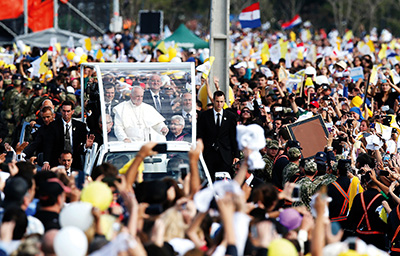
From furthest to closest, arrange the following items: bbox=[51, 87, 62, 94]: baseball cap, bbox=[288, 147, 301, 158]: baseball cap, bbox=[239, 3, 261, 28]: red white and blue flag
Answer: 1. bbox=[239, 3, 261, 28]: red white and blue flag
2. bbox=[51, 87, 62, 94]: baseball cap
3. bbox=[288, 147, 301, 158]: baseball cap

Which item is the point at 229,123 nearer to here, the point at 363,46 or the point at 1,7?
the point at 363,46

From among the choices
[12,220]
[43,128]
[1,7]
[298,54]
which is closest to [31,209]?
[12,220]

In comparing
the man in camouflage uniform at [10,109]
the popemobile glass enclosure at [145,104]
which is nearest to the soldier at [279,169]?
the popemobile glass enclosure at [145,104]

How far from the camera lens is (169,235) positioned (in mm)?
6547

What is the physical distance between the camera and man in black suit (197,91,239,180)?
13047mm

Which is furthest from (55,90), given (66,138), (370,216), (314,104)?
(370,216)

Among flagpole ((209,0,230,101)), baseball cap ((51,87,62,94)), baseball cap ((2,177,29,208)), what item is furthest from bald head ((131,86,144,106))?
baseball cap ((51,87,62,94))

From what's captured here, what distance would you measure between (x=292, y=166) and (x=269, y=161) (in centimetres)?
115

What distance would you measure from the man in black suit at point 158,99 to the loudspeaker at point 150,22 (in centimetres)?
2359

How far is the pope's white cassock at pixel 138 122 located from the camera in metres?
11.4

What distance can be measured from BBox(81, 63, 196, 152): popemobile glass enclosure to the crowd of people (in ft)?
0.05

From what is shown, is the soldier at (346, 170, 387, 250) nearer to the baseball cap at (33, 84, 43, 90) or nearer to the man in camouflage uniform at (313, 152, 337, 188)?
the man in camouflage uniform at (313, 152, 337, 188)

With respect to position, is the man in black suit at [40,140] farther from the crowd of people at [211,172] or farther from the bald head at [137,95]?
the bald head at [137,95]

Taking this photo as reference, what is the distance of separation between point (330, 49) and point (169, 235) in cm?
1886
